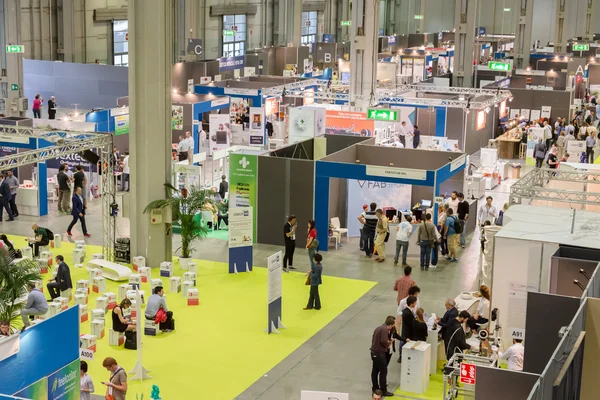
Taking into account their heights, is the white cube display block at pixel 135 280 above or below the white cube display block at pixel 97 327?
above

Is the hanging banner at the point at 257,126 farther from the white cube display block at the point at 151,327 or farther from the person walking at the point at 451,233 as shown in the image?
the white cube display block at the point at 151,327

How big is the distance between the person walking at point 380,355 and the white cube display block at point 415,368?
31 cm

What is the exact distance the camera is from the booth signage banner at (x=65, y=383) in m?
9.45

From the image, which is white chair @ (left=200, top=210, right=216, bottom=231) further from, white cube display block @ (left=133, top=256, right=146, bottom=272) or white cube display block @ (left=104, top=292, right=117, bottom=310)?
white cube display block @ (left=104, top=292, right=117, bottom=310)

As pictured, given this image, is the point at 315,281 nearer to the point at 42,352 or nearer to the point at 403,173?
the point at 403,173

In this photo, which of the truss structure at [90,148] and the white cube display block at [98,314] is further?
the truss structure at [90,148]

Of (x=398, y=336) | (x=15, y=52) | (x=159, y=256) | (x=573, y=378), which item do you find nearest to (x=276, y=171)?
(x=159, y=256)

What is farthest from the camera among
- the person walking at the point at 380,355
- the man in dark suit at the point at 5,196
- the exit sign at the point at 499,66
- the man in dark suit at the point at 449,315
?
the exit sign at the point at 499,66

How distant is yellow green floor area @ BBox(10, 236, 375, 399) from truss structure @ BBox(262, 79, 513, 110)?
35.3ft

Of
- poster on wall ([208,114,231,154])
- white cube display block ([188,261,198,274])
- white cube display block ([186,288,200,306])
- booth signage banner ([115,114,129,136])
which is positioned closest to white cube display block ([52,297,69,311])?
white cube display block ([186,288,200,306])

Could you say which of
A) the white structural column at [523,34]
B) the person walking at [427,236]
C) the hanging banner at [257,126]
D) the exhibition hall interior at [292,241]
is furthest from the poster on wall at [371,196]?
the white structural column at [523,34]

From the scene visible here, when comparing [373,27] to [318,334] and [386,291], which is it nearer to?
[386,291]

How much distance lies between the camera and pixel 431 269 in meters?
16.9

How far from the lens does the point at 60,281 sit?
1433cm
